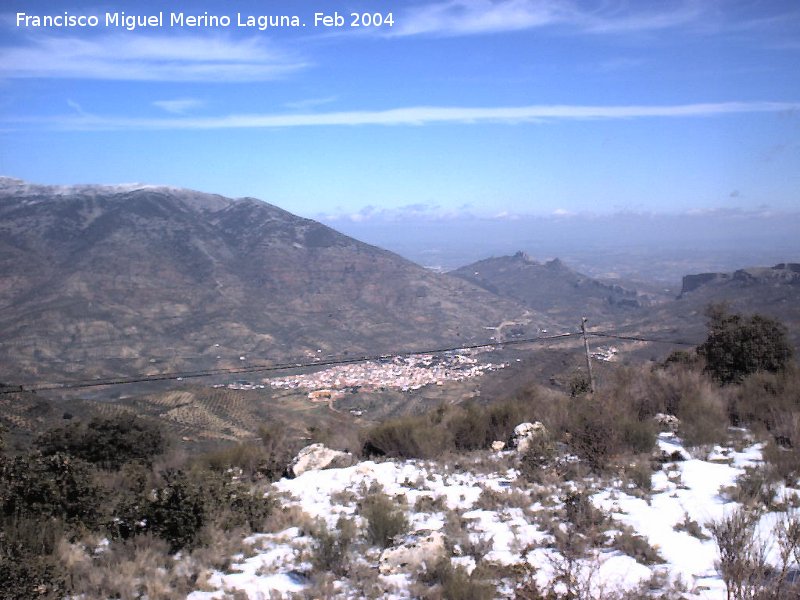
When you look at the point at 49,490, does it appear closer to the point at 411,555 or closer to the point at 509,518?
the point at 411,555

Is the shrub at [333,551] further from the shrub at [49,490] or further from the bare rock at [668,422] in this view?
the bare rock at [668,422]

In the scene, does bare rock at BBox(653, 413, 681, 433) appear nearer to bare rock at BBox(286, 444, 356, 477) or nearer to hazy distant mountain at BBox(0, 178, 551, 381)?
bare rock at BBox(286, 444, 356, 477)

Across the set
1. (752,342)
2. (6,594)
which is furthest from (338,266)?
(6,594)

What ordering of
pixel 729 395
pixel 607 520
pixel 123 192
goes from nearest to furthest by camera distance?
pixel 607 520 < pixel 729 395 < pixel 123 192

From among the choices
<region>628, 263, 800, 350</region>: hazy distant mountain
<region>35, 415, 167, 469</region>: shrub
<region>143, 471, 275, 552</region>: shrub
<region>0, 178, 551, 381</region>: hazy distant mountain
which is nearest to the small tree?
<region>143, 471, 275, 552</region>: shrub

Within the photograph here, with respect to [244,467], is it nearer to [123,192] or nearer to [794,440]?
[794,440]

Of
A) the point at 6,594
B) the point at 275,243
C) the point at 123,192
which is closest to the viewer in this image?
the point at 6,594
